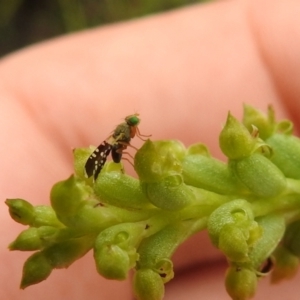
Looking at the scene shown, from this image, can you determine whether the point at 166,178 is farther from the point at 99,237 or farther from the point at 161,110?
the point at 161,110

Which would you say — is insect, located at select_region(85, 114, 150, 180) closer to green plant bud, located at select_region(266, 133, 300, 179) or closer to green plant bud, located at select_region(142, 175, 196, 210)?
green plant bud, located at select_region(142, 175, 196, 210)

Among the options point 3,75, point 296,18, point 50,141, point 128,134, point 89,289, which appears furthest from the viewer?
point 296,18

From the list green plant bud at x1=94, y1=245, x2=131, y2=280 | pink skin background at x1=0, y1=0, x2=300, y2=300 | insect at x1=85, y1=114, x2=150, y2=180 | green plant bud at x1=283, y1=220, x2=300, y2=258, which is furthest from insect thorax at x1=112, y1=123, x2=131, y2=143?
pink skin background at x1=0, y1=0, x2=300, y2=300

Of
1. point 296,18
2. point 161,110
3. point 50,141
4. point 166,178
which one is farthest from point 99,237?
point 296,18

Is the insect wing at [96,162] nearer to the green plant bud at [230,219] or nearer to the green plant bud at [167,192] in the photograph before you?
the green plant bud at [167,192]

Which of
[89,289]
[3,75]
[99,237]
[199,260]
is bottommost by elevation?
[199,260]

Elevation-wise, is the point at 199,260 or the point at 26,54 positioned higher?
the point at 26,54
